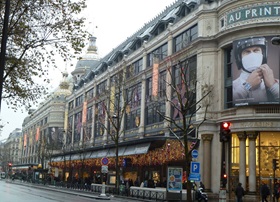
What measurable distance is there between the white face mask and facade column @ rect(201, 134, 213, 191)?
7463mm

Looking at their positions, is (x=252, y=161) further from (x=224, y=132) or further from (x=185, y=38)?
(x=224, y=132)

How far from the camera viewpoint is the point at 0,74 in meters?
12.2

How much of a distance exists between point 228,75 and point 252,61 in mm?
3817

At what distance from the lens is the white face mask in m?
39.2

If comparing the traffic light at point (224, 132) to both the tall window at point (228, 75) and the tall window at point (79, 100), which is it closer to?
the tall window at point (228, 75)

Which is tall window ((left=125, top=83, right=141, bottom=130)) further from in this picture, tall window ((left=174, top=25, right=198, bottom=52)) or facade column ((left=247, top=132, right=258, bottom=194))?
facade column ((left=247, top=132, right=258, bottom=194))

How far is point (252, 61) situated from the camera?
1553 inches

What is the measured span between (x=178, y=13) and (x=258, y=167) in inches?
809

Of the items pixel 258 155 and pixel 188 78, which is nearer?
pixel 258 155

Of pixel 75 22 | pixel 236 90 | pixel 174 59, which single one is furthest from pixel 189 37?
pixel 75 22

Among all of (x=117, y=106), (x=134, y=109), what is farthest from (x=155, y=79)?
(x=134, y=109)

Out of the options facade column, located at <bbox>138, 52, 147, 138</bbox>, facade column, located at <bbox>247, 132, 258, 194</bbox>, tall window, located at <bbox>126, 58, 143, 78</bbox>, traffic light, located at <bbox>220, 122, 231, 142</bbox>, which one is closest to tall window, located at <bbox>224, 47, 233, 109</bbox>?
facade column, located at <bbox>247, 132, 258, 194</bbox>

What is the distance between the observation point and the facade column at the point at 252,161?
37.6 m

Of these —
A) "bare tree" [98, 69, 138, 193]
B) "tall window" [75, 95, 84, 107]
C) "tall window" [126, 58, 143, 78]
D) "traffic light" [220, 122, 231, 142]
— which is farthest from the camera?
"tall window" [75, 95, 84, 107]
